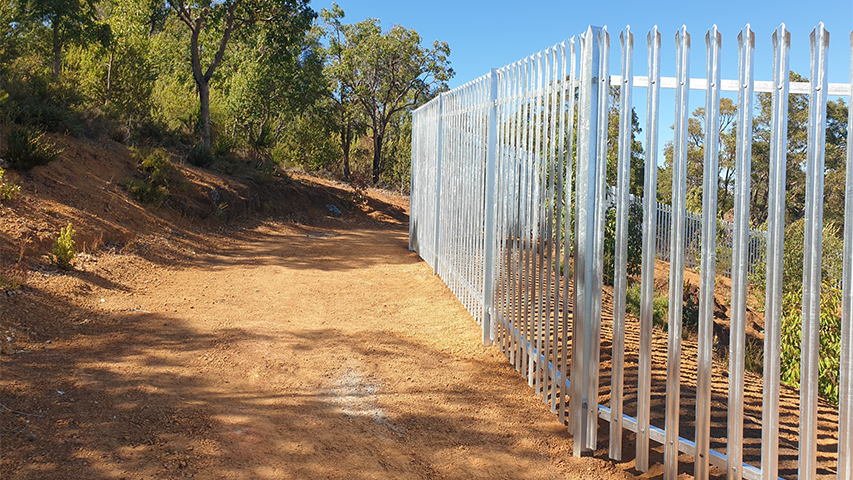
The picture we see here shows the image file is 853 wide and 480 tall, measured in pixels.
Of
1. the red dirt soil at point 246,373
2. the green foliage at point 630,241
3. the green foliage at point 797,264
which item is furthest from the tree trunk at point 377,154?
the red dirt soil at point 246,373

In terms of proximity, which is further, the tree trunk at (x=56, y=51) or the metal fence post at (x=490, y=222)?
the tree trunk at (x=56, y=51)

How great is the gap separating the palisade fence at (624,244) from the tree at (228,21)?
37.2ft

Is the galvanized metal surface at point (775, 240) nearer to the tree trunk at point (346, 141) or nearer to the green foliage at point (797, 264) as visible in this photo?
the green foliage at point (797, 264)

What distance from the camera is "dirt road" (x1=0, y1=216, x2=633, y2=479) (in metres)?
3.27

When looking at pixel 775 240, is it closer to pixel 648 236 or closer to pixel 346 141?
pixel 648 236

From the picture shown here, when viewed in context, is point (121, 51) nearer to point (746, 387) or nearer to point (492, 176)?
point (492, 176)

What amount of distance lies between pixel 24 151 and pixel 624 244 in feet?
29.3

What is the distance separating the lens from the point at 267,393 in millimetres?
4176

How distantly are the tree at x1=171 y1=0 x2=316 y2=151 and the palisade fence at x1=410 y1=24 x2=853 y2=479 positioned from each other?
11331 millimetres

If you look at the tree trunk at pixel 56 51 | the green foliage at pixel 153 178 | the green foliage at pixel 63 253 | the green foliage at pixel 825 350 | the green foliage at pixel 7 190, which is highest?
the tree trunk at pixel 56 51

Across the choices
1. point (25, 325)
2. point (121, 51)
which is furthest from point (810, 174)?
point (121, 51)

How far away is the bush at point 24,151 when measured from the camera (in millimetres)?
8859

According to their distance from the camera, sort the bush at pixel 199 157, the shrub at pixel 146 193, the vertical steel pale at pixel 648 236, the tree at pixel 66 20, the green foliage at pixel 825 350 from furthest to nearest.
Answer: the bush at pixel 199 157 → the tree at pixel 66 20 → the shrub at pixel 146 193 → the green foliage at pixel 825 350 → the vertical steel pale at pixel 648 236

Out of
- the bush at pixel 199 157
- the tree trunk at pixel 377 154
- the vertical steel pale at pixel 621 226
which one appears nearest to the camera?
the vertical steel pale at pixel 621 226
